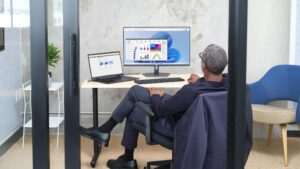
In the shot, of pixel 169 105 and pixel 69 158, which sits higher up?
pixel 169 105

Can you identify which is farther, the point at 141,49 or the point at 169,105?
the point at 141,49

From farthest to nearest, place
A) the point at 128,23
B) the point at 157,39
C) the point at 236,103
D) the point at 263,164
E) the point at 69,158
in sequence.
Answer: the point at 128,23 < the point at 157,39 < the point at 263,164 < the point at 69,158 < the point at 236,103

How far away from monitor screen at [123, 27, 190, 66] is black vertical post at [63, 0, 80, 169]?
1.50 m

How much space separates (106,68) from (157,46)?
47 cm

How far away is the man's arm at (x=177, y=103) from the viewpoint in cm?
289

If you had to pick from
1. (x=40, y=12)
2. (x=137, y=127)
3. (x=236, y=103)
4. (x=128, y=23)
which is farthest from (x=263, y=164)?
(x=40, y=12)

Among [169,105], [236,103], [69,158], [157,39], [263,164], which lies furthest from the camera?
[157,39]

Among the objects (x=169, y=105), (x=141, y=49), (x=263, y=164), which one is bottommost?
(x=263, y=164)

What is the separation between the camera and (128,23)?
4398mm

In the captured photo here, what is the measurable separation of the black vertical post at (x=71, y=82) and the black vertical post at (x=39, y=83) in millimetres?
413

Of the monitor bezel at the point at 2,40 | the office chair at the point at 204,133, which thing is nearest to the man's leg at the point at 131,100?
the office chair at the point at 204,133

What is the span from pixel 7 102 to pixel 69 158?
2.26ft

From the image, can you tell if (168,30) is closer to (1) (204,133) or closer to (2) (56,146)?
(1) (204,133)

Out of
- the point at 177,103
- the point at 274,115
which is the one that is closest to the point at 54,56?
the point at 177,103
